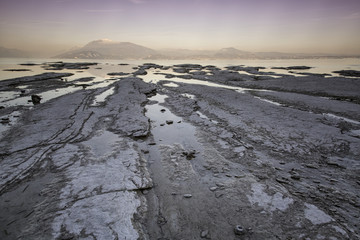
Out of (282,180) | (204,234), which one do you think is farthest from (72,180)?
(282,180)

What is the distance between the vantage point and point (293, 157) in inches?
244

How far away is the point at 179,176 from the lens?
5.36 metres

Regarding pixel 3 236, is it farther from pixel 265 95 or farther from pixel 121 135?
pixel 265 95

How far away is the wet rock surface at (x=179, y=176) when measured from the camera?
3.57m

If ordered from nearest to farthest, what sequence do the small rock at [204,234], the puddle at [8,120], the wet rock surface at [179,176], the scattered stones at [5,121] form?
the small rock at [204,234] < the wet rock surface at [179,176] < the puddle at [8,120] < the scattered stones at [5,121]

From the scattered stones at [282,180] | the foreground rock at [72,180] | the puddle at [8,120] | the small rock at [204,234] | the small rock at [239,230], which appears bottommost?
the small rock at [204,234]

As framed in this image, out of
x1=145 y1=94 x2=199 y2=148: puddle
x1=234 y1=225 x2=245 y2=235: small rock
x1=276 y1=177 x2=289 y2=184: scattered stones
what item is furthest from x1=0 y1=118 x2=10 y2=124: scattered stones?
x1=276 y1=177 x2=289 y2=184: scattered stones

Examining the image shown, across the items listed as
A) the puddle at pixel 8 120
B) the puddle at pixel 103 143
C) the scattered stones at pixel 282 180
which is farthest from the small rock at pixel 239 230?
the puddle at pixel 8 120

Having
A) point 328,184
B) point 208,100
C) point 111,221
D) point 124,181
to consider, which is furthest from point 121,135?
point 208,100

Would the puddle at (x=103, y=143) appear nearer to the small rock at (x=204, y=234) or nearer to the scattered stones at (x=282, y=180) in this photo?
the small rock at (x=204, y=234)

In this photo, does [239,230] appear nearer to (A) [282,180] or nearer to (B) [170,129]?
(A) [282,180]

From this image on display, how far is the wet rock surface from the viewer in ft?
11.7

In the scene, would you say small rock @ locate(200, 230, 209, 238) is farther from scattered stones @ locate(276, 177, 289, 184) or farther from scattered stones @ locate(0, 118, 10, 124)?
scattered stones @ locate(0, 118, 10, 124)

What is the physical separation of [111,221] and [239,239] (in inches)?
105
